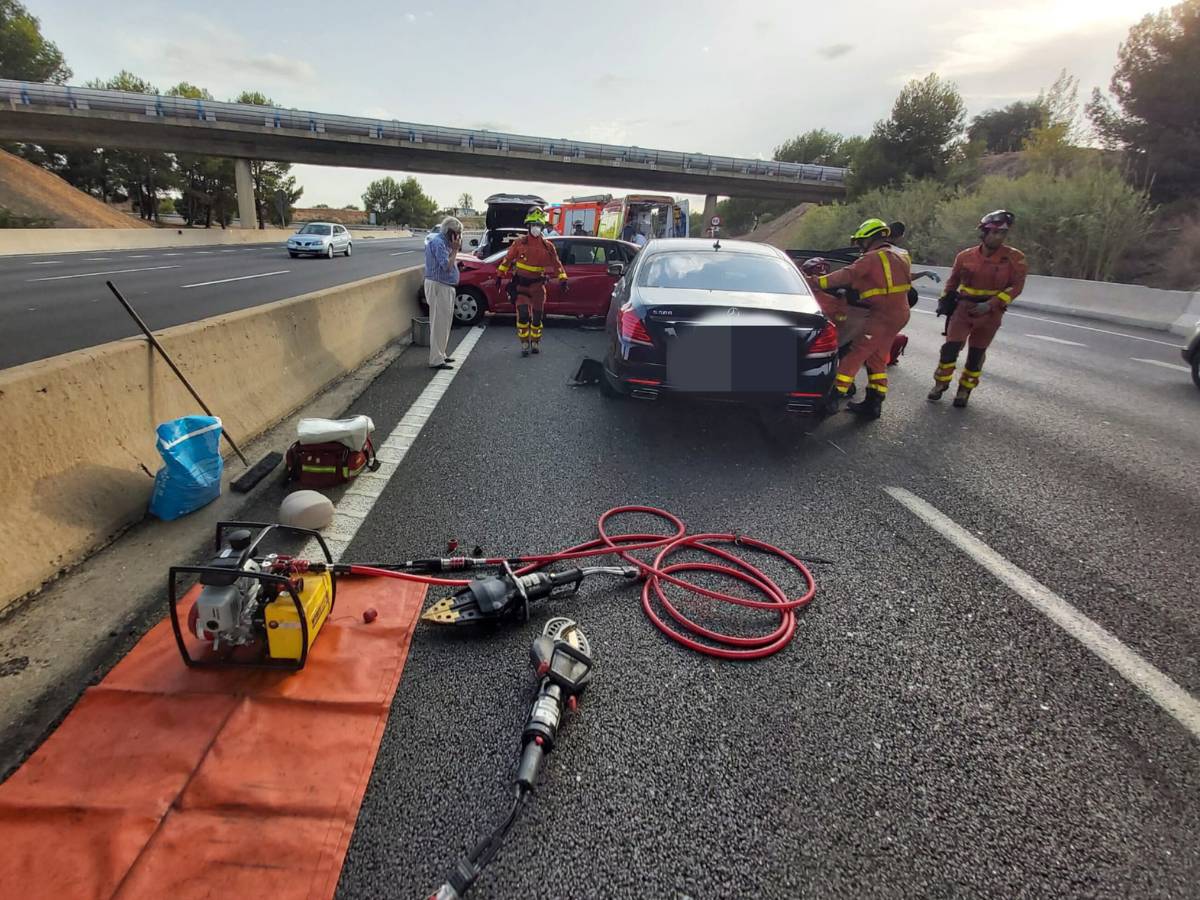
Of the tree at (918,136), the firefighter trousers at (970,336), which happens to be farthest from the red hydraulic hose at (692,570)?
the tree at (918,136)

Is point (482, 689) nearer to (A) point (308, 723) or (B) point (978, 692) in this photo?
(A) point (308, 723)

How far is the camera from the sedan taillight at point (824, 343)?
15.4 feet

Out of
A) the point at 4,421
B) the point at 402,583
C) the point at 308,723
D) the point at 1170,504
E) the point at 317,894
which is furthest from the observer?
the point at 1170,504

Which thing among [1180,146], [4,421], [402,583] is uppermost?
[1180,146]

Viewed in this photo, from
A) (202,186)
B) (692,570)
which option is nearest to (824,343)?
(692,570)

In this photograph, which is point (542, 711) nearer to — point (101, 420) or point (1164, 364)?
point (101, 420)

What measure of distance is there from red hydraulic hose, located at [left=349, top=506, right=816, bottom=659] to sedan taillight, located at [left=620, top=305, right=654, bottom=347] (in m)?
1.58

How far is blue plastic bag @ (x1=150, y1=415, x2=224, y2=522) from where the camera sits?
10.7 ft

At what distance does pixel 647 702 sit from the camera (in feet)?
7.54

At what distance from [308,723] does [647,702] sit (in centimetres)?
124

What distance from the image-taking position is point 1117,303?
14.2 m

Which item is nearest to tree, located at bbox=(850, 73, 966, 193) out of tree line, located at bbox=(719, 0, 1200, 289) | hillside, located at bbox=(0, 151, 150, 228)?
tree line, located at bbox=(719, 0, 1200, 289)

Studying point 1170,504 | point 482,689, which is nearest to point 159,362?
point 482,689

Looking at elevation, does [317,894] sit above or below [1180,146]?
below
